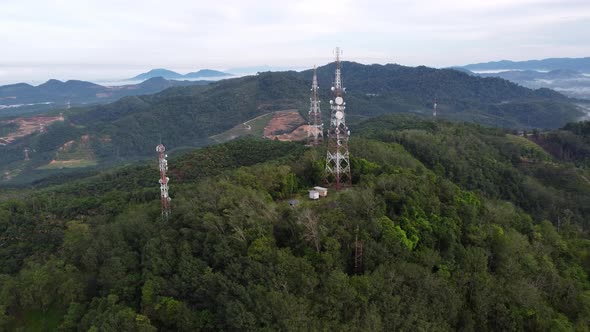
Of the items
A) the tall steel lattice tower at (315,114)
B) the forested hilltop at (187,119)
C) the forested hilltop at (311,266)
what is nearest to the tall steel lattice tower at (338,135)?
the forested hilltop at (311,266)

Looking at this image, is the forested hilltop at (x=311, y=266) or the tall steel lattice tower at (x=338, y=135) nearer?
the forested hilltop at (x=311, y=266)

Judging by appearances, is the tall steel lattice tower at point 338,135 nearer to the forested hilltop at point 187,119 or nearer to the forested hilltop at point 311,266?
the forested hilltop at point 311,266

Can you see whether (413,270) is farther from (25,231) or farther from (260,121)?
(260,121)

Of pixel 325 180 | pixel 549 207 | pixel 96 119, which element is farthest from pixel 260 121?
pixel 325 180

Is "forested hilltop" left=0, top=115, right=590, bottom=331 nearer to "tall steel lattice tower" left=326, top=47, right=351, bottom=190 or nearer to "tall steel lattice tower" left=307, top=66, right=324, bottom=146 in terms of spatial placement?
"tall steel lattice tower" left=326, top=47, right=351, bottom=190

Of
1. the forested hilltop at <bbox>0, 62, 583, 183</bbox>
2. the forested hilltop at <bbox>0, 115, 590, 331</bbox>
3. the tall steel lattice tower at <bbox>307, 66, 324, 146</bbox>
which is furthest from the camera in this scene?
the forested hilltop at <bbox>0, 62, 583, 183</bbox>

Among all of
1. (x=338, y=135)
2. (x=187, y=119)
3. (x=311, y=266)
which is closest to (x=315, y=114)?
(x=338, y=135)

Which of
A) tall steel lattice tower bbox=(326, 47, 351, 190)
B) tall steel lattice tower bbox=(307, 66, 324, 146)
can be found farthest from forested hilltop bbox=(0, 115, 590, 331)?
tall steel lattice tower bbox=(307, 66, 324, 146)

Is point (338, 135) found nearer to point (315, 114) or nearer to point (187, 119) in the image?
point (315, 114)

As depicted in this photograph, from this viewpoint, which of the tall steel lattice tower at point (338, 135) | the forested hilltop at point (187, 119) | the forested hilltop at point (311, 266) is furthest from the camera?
the forested hilltop at point (187, 119)

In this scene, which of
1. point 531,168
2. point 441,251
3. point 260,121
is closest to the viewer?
point 441,251

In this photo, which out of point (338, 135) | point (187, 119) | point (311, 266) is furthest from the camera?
point (187, 119)
